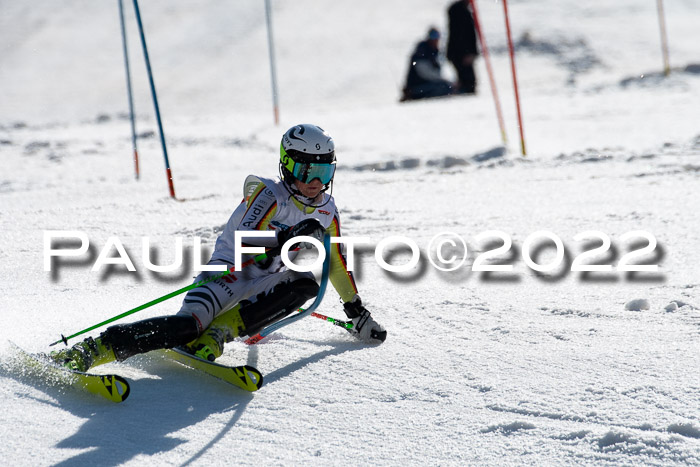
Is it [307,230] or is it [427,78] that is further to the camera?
[427,78]

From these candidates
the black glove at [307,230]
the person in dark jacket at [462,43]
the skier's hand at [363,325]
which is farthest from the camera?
the person in dark jacket at [462,43]

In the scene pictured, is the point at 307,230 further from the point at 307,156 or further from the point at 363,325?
the point at 363,325

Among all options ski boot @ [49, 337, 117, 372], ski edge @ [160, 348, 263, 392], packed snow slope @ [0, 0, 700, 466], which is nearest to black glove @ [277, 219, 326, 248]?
packed snow slope @ [0, 0, 700, 466]

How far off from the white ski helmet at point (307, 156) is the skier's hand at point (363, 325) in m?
0.63

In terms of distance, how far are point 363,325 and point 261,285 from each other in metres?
0.55

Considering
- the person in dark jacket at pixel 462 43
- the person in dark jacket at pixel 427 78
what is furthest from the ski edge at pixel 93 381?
the person in dark jacket at pixel 462 43

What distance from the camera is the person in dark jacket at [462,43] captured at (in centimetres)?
1409

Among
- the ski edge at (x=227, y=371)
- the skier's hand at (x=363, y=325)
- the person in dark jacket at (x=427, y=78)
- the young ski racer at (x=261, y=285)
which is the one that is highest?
the person in dark jacket at (x=427, y=78)

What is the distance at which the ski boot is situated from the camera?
3361mm

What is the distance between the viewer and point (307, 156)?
3885mm

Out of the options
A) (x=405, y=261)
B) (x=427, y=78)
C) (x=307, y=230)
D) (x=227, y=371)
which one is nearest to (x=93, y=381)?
(x=227, y=371)

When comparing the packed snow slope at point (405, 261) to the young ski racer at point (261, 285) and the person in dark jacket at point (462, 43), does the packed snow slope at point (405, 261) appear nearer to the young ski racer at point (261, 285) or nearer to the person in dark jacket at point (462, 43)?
the young ski racer at point (261, 285)

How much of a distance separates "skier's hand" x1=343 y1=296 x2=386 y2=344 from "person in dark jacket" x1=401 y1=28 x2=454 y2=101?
1016 centimetres

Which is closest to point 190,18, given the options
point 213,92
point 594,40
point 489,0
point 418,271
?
point 213,92
